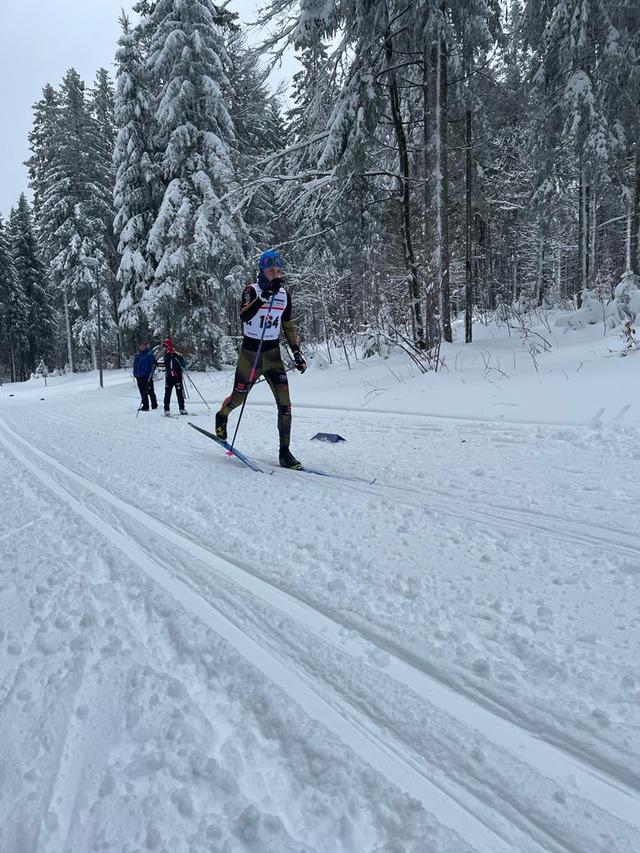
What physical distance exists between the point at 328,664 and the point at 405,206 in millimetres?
11290

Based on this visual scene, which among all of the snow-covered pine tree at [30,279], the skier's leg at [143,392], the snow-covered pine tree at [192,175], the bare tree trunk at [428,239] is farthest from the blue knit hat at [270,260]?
the snow-covered pine tree at [30,279]

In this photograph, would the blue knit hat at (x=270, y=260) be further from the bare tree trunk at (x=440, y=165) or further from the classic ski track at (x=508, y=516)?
the bare tree trunk at (x=440, y=165)

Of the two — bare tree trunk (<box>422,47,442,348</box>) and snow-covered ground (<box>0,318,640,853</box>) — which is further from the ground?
bare tree trunk (<box>422,47,442,348</box>)

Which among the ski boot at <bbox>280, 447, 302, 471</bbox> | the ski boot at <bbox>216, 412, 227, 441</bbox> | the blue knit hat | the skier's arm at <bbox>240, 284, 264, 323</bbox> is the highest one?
the blue knit hat

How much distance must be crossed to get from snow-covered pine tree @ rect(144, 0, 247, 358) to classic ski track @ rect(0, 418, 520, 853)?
16.4 metres

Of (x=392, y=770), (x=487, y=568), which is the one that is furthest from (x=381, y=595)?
(x=392, y=770)

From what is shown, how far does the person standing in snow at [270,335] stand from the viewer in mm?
5270

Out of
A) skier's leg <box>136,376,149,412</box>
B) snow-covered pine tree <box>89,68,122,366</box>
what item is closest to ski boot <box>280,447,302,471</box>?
skier's leg <box>136,376,149,412</box>

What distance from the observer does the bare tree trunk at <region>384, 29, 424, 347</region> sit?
10750 mm

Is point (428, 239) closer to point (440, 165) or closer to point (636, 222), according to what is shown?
point (440, 165)

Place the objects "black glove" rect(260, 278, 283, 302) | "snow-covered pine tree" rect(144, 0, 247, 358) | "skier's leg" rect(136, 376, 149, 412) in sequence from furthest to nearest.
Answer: "snow-covered pine tree" rect(144, 0, 247, 358) → "skier's leg" rect(136, 376, 149, 412) → "black glove" rect(260, 278, 283, 302)

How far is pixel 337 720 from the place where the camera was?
1.59 meters

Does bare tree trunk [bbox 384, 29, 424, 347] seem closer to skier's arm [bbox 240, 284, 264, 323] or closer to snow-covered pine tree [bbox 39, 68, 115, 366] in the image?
skier's arm [bbox 240, 284, 264, 323]

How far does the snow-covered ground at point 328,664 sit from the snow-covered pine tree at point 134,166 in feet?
→ 65.5
